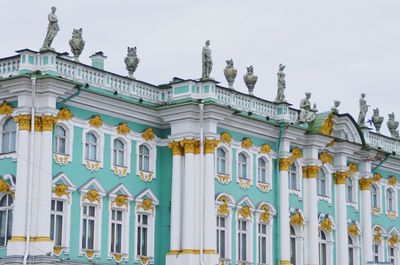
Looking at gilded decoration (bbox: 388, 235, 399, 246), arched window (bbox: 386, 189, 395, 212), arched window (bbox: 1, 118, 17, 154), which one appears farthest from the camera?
arched window (bbox: 386, 189, 395, 212)

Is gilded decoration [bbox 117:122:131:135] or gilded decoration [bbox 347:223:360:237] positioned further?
gilded decoration [bbox 347:223:360:237]

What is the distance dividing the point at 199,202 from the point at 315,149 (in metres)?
9.29

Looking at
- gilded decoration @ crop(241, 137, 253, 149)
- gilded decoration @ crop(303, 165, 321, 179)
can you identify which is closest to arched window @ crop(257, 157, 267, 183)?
gilded decoration @ crop(241, 137, 253, 149)

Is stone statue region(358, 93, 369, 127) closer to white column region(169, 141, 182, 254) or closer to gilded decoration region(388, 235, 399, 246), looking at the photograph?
gilded decoration region(388, 235, 399, 246)

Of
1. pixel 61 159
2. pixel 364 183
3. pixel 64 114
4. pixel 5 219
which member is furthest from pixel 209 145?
pixel 364 183

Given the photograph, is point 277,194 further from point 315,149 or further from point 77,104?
point 77,104

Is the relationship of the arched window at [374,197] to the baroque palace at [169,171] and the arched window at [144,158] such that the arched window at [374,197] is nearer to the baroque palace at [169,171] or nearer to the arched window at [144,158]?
the baroque palace at [169,171]

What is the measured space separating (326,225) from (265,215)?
4990 mm

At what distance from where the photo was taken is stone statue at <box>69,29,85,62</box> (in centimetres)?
Result: 4225

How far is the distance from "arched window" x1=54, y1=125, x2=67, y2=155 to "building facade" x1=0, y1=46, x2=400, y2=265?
70 millimetres

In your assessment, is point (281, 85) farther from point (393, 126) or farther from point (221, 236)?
point (393, 126)

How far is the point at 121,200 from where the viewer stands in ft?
141

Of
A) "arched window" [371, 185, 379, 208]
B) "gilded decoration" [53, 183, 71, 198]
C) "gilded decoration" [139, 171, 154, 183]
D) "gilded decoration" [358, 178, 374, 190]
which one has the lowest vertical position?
"gilded decoration" [53, 183, 71, 198]

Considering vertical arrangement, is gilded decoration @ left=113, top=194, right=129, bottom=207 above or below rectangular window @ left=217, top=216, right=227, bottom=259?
above
